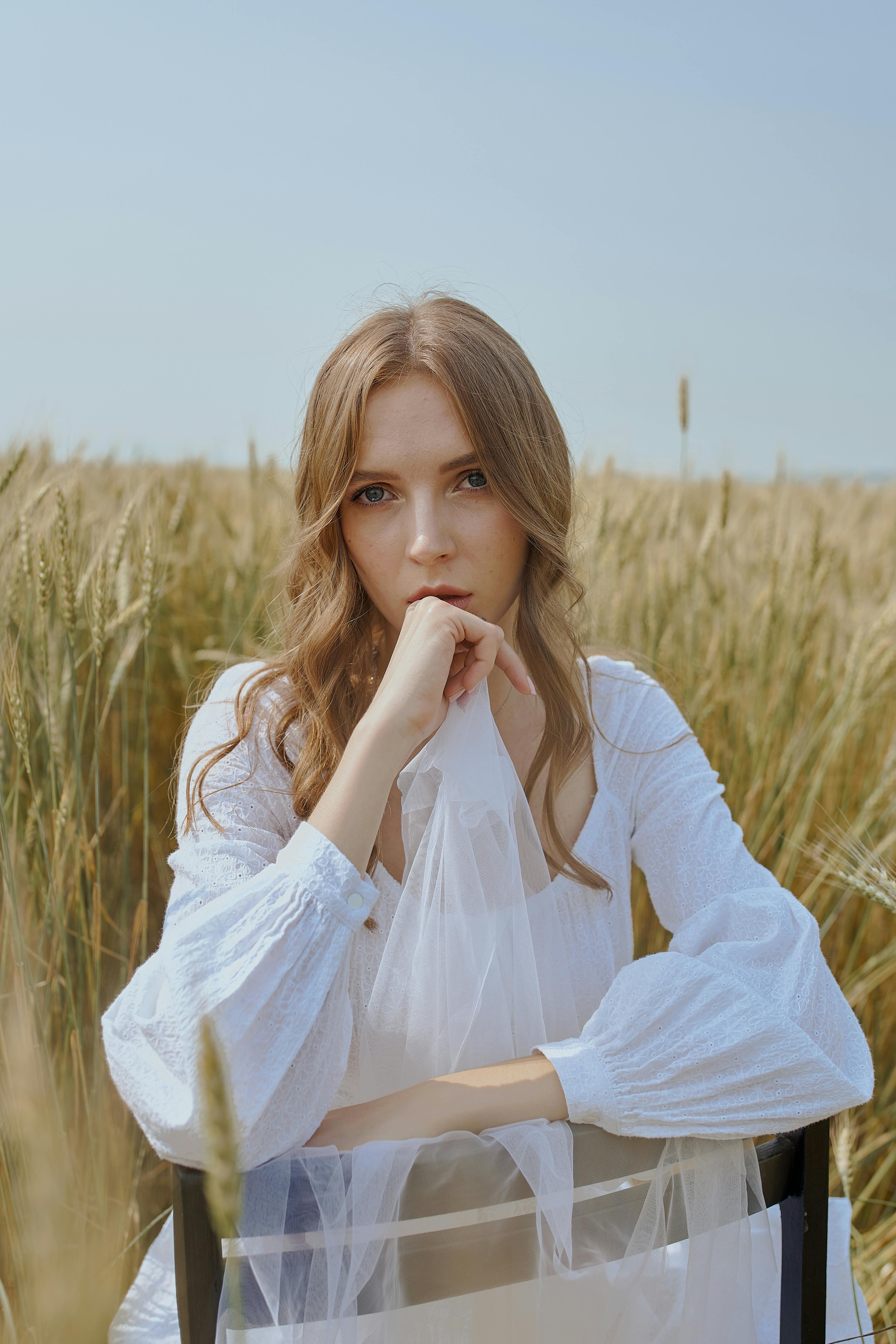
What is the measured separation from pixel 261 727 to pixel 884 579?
2166mm

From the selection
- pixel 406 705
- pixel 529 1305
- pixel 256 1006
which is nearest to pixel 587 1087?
pixel 529 1305

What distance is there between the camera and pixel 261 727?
129 centimetres

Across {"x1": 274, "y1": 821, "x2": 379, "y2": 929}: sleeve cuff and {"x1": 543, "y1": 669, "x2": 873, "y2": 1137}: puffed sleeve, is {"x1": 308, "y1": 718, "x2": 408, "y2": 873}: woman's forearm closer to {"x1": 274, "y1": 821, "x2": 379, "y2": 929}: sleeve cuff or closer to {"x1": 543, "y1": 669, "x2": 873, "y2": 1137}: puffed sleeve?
{"x1": 274, "y1": 821, "x2": 379, "y2": 929}: sleeve cuff

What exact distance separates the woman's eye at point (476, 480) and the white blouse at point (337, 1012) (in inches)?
18.7

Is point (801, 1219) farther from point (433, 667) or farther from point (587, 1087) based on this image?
point (433, 667)

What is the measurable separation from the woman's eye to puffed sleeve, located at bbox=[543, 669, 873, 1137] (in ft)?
1.98

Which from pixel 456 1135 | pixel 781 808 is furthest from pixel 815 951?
pixel 781 808

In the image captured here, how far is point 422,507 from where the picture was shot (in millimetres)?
1191

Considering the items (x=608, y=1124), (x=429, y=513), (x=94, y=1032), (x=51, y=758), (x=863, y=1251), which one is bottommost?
(x=863, y=1251)

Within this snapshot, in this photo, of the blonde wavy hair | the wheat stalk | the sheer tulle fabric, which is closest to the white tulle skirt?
the sheer tulle fabric

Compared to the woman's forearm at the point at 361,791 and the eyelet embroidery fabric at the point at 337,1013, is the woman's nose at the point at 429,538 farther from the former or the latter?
the eyelet embroidery fabric at the point at 337,1013

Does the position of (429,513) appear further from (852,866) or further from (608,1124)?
(852,866)

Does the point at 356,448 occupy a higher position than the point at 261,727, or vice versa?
the point at 356,448

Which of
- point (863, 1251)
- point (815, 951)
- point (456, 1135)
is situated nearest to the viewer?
point (456, 1135)
